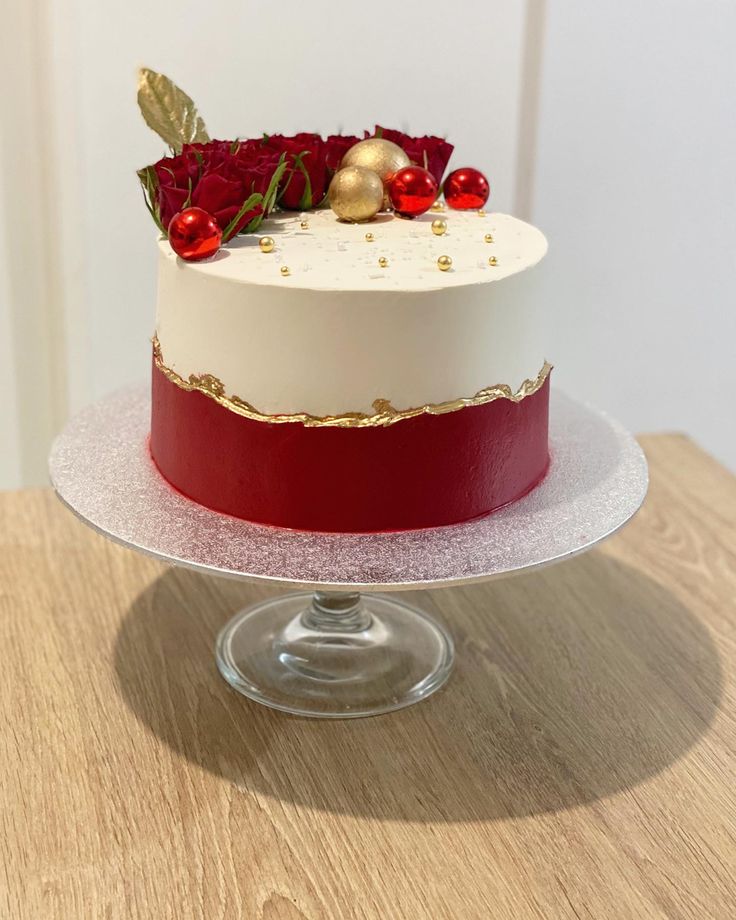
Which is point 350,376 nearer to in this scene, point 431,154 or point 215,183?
point 215,183

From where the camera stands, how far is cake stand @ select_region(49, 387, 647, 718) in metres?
0.77

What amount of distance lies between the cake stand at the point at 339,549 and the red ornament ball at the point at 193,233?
7.3 inches

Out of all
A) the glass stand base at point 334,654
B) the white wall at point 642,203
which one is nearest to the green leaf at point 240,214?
the glass stand base at point 334,654

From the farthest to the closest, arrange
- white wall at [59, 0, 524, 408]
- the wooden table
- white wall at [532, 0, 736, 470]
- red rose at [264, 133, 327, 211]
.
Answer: white wall at [532, 0, 736, 470] < white wall at [59, 0, 524, 408] < red rose at [264, 133, 327, 211] < the wooden table

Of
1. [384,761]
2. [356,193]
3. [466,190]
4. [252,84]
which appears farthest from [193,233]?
[252,84]

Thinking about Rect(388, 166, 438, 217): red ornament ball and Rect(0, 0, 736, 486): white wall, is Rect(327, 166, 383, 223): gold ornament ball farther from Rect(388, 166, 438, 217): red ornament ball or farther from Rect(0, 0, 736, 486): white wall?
Rect(0, 0, 736, 486): white wall

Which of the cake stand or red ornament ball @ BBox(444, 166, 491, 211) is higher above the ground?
red ornament ball @ BBox(444, 166, 491, 211)

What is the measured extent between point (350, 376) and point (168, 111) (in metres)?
0.36

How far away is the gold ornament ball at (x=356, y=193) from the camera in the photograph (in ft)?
2.92

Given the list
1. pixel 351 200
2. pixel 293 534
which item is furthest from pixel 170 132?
pixel 293 534

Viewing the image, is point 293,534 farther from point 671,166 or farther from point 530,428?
point 671,166

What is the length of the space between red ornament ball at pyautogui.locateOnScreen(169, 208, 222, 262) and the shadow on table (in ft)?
1.19

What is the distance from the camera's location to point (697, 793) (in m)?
0.83

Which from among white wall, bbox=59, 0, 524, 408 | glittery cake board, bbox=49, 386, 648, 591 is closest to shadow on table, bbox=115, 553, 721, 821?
glittery cake board, bbox=49, 386, 648, 591
